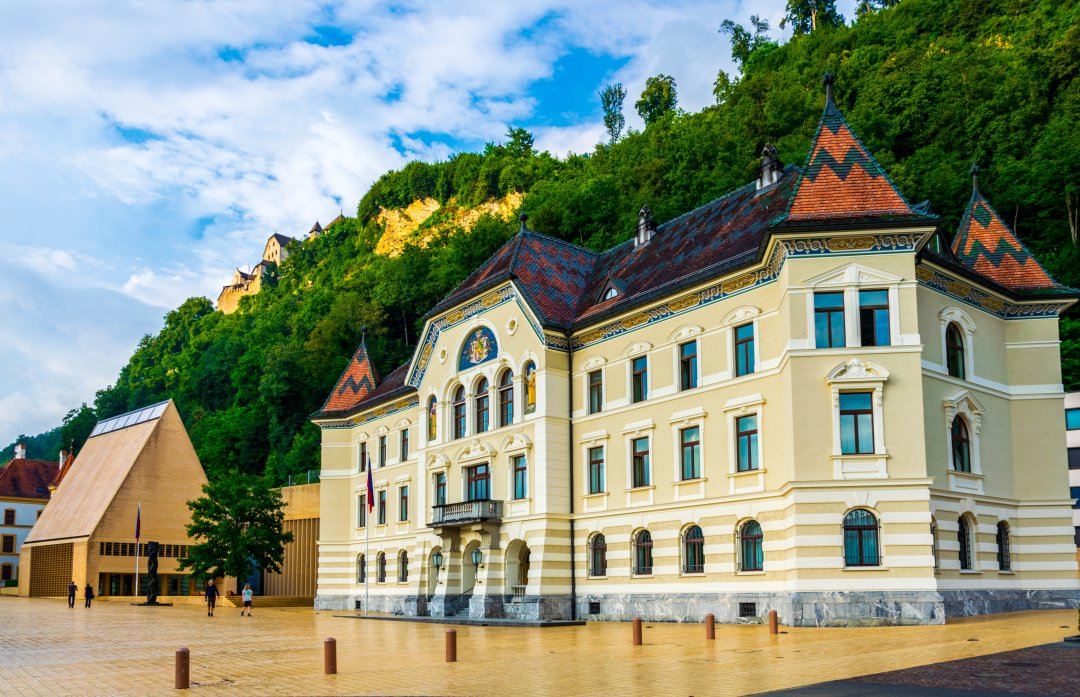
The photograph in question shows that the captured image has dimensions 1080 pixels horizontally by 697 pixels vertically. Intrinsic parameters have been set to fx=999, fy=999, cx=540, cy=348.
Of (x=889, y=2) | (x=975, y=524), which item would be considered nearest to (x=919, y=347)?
(x=975, y=524)

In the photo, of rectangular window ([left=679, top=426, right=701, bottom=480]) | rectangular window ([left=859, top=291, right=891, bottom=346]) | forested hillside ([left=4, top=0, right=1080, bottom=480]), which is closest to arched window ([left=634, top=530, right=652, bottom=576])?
rectangular window ([left=679, top=426, right=701, bottom=480])

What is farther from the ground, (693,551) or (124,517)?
(124,517)

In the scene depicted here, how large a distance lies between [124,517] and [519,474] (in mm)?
39619

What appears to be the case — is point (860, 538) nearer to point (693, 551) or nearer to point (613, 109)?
point (693, 551)

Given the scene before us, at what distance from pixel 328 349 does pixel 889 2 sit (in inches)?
2406

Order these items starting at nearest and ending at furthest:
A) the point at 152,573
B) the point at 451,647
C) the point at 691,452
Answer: the point at 451,647 → the point at 691,452 → the point at 152,573

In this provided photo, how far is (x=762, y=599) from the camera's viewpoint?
2961 centimetres

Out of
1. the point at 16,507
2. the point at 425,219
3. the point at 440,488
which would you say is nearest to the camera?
the point at 440,488

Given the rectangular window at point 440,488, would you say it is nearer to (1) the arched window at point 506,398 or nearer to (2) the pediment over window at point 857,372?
(1) the arched window at point 506,398

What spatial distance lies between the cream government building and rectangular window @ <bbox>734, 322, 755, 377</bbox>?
0.24ft

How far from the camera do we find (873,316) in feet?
96.2

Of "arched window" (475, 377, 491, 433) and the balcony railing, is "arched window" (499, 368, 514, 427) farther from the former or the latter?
the balcony railing

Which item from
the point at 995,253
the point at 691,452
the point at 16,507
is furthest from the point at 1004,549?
the point at 16,507

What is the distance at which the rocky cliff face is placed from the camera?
10575 cm
